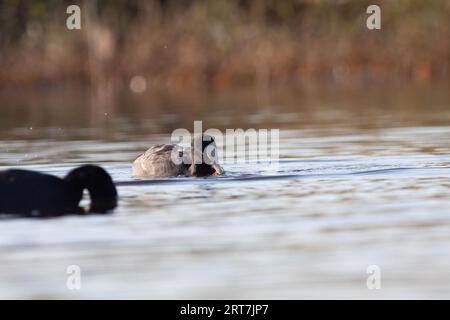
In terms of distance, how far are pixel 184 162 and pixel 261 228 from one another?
13.2 feet

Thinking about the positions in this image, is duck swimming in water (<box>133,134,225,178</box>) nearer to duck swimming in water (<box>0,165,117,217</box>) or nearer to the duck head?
the duck head

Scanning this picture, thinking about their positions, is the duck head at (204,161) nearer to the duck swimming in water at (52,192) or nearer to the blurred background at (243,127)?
the blurred background at (243,127)

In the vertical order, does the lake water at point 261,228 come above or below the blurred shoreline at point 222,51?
below

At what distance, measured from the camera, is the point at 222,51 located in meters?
31.4

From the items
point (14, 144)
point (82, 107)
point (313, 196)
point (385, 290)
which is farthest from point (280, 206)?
point (82, 107)

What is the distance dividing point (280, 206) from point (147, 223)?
1246 mm

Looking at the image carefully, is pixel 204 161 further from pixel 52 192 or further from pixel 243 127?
pixel 243 127

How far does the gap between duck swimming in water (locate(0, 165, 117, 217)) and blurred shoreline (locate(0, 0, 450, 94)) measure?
19368mm

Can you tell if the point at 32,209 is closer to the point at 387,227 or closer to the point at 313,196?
the point at 313,196

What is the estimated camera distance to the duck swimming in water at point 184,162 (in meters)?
12.9

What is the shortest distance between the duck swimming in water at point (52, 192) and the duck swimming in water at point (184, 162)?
1792mm

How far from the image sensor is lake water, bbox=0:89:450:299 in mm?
7496

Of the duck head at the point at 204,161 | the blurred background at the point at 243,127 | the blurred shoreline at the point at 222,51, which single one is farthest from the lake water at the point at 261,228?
the blurred shoreline at the point at 222,51

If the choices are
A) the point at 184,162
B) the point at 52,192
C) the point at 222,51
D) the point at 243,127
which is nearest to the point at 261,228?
the point at 52,192
